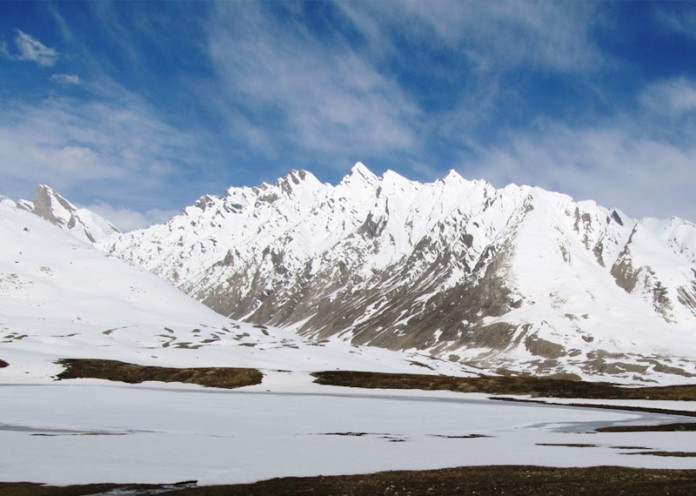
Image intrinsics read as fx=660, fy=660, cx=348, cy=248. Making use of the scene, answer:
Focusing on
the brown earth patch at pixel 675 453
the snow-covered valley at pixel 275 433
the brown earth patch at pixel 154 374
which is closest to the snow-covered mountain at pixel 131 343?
the brown earth patch at pixel 154 374

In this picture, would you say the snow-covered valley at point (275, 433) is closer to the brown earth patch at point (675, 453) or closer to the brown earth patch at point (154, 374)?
the brown earth patch at point (675, 453)

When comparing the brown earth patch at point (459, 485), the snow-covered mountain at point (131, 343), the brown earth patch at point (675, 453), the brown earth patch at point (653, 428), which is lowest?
the brown earth patch at point (459, 485)

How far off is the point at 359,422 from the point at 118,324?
145 meters

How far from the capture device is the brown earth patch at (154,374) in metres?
85.4

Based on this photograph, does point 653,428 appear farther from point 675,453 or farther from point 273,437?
point 273,437

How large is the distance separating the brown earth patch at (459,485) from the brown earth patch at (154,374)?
2453 inches

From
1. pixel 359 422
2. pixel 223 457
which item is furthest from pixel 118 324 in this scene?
pixel 223 457

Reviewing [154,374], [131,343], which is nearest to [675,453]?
[154,374]

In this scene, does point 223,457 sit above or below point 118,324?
below

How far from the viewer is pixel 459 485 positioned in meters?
23.0

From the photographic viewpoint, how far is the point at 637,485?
73.7ft

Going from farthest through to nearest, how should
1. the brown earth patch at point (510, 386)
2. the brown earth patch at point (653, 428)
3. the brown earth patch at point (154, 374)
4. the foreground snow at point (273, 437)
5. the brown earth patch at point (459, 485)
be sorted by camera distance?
the brown earth patch at point (154, 374) < the brown earth patch at point (510, 386) < the brown earth patch at point (653, 428) < the foreground snow at point (273, 437) < the brown earth patch at point (459, 485)

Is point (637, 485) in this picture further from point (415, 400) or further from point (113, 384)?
point (113, 384)

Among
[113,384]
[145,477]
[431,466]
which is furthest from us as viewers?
[113,384]
